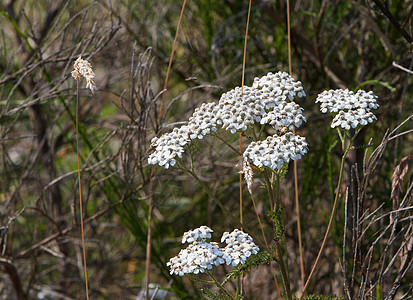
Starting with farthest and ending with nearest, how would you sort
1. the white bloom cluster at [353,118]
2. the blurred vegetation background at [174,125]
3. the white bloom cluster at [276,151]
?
the blurred vegetation background at [174,125] → the white bloom cluster at [353,118] → the white bloom cluster at [276,151]

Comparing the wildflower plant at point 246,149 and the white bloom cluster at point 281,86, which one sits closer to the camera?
the wildflower plant at point 246,149

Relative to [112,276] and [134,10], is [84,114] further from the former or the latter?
[112,276]

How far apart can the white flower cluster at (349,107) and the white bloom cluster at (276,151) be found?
0.11 m

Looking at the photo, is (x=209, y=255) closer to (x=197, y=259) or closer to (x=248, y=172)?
(x=197, y=259)

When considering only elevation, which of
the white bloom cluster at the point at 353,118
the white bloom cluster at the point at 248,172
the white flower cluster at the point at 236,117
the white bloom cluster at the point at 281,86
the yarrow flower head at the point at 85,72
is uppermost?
the yarrow flower head at the point at 85,72

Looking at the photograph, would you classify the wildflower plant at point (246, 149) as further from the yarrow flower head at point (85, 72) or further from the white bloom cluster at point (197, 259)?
the yarrow flower head at point (85, 72)

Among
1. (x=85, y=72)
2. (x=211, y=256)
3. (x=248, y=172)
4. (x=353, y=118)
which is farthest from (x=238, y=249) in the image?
(x=85, y=72)

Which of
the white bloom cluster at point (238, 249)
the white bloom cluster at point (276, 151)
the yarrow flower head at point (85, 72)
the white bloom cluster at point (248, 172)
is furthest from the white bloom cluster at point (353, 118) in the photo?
the yarrow flower head at point (85, 72)

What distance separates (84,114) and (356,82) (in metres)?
1.50

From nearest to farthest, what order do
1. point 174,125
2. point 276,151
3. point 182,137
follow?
point 276,151 → point 182,137 → point 174,125

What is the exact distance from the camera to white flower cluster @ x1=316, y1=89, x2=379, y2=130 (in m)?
1.33

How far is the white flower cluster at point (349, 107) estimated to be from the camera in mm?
1332

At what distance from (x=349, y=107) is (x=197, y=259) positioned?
55 centimetres

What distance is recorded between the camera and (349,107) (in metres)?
1.36
